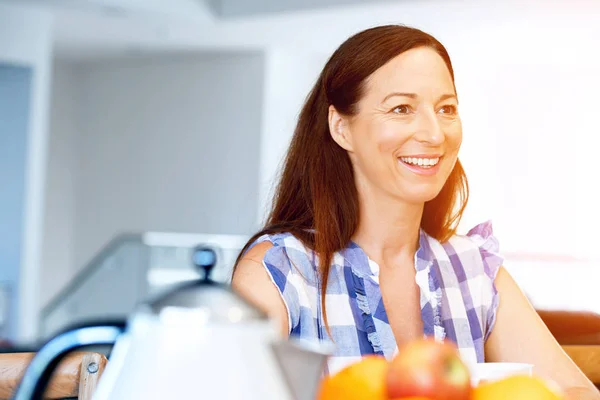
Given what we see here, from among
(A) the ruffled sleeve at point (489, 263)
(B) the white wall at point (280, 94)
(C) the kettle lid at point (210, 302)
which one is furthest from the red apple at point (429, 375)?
(B) the white wall at point (280, 94)

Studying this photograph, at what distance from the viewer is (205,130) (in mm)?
8703

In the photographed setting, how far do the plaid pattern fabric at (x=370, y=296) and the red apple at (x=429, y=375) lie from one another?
719 millimetres

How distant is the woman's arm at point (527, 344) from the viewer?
1.32 m

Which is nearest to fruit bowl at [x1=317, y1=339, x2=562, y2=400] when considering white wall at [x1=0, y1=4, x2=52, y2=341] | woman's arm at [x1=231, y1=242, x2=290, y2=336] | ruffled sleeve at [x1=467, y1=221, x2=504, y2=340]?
woman's arm at [x1=231, y1=242, x2=290, y2=336]

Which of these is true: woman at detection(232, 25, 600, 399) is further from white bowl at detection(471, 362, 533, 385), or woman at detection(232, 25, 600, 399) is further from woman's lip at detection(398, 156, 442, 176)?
white bowl at detection(471, 362, 533, 385)

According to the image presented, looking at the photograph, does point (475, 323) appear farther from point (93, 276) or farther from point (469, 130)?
point (469, 130)

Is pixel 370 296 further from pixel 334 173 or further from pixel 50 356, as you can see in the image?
pixel 50 356

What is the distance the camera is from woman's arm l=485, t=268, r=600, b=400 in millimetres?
1323

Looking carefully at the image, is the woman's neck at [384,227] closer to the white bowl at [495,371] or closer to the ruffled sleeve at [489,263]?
the ruffled sleeve at [489,263]

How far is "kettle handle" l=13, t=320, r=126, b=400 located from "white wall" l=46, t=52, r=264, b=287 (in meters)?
7.65

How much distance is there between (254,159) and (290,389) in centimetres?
792

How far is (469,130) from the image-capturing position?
9.84 metres

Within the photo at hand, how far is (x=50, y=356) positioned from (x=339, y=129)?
1011 mm

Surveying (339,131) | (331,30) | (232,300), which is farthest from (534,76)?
(232,300)
